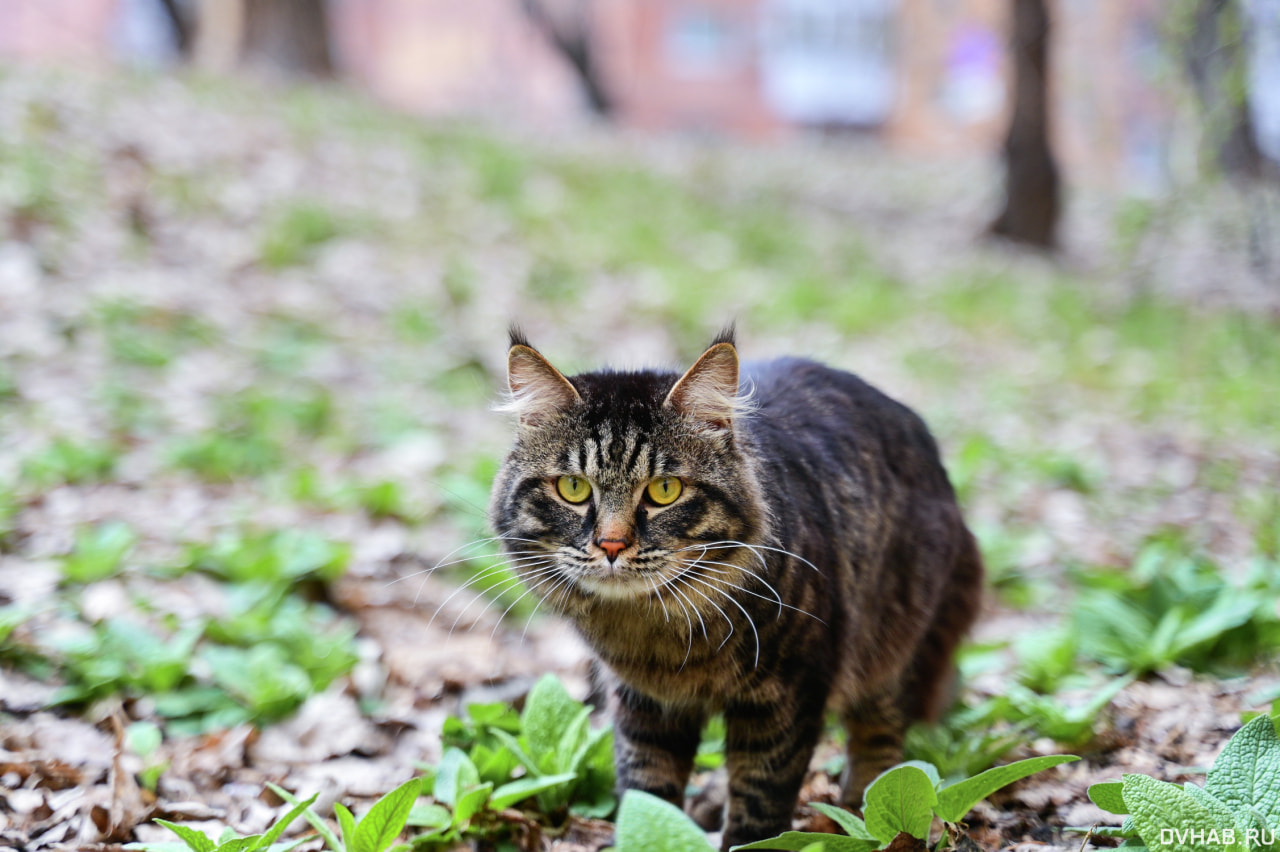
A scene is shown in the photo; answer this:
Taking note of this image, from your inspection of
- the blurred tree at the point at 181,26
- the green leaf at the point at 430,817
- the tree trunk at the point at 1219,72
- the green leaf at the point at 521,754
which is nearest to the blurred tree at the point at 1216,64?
the tree trunk at the point at 1219,72

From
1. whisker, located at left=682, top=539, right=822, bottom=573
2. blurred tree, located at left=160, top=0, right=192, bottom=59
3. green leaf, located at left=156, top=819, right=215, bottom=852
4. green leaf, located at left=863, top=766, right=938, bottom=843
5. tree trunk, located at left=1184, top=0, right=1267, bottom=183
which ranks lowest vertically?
green leaf, located at left=156, top=819, right=215, bottom=852

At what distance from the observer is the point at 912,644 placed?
2.66 meters

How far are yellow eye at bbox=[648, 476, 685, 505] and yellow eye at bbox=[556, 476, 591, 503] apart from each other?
6.3 inches

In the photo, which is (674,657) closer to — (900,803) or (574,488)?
(574,488)

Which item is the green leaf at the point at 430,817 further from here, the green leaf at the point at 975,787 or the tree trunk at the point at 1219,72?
the tree trunk at the point at 1219,72

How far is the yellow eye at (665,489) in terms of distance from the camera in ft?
7.27

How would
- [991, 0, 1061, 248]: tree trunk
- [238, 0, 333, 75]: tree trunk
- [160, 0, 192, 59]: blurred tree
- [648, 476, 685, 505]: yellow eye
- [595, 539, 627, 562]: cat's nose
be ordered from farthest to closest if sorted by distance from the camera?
1. [160, 0, 192, 59]: blurred tree
2. [238, 0, 333, 75]: tree trunk
3. [991, 0, 1061, 248]: tree trunk
4. [648, 476, 685, 505]: yellow eye
5. [595, 539, 627, 562]: cat's nose

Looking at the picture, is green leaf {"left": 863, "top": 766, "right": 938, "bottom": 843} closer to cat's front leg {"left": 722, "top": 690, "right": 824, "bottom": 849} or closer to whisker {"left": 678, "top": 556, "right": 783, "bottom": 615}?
cat's front leg {"left": 722, "top": 690, "right": 824, "bottom": 849}

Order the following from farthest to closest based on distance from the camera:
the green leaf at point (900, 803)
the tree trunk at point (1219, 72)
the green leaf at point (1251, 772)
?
the tree trunk at point (1219, 72) < the green leaf at point (900, 803) < the green leaf at point (1251, 772)

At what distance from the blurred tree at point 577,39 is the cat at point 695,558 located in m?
17.7

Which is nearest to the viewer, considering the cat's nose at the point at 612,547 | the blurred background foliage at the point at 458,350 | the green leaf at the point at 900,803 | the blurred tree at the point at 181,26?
the green leaf at the point at 900,803

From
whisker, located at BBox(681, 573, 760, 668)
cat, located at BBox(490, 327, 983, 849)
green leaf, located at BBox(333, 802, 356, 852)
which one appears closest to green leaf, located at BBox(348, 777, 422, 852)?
green leaf, located at BBox(333, 802, 356, 852)

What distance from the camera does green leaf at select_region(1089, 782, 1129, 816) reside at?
1.86 m

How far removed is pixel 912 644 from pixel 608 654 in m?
0.90
